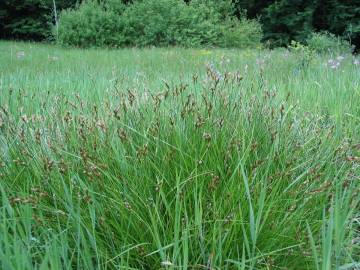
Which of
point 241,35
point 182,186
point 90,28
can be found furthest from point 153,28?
point 182,186

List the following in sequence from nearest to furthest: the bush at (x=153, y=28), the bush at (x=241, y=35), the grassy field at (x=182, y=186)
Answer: the grassy field at (x=182, y=186) < the bush at (x=153, y=28) < the bush at (x=241, y=35)

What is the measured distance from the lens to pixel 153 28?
524 inches

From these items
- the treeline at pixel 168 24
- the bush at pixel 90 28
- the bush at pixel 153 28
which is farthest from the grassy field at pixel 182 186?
the bush at pixel 90 28

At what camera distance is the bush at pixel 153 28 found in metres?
13.2

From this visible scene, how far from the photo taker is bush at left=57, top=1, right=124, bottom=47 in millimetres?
13297

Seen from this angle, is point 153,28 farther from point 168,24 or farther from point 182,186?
point 182,186

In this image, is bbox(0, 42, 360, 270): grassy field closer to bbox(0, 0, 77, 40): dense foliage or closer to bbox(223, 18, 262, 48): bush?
bbox(223, 18, 262, 48): bush

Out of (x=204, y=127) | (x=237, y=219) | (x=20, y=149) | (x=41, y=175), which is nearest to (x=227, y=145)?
(x=204, y=127)

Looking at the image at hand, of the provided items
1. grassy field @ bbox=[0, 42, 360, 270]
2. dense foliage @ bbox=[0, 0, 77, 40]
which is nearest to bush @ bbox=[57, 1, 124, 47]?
dense foliage @ bbox=[0, 0, 77, 40]

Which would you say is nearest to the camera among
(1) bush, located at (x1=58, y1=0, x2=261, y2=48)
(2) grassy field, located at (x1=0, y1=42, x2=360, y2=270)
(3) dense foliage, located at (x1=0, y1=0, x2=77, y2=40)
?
(2) grassy field, located at (x1=0, y1=42, x2=360, y2=270)

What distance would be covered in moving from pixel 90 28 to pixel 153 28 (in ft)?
6.18

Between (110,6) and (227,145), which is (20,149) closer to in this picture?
(227,145)

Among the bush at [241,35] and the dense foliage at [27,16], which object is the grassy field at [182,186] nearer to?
the bush at [241,35]

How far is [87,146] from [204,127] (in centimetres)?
45
